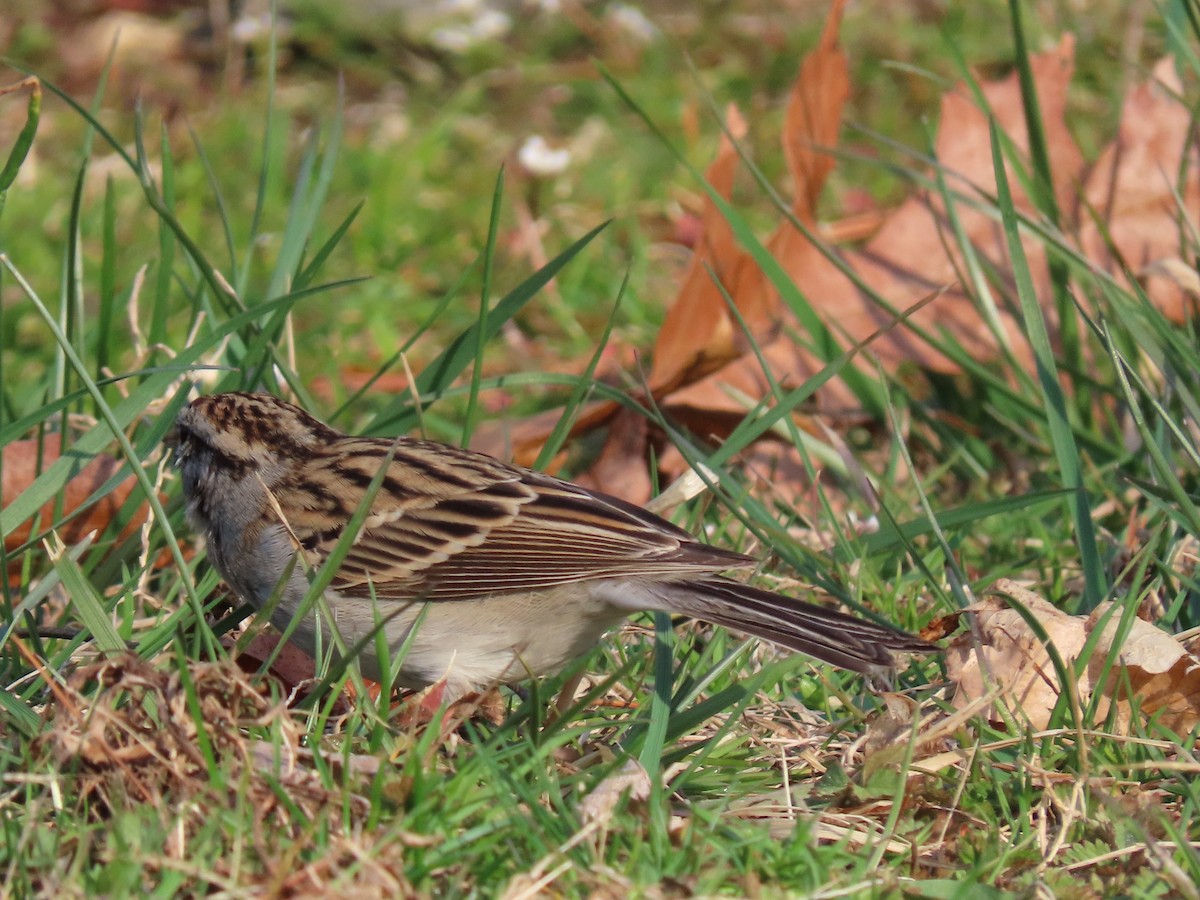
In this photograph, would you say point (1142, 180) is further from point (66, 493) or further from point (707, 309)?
point (66, 493)

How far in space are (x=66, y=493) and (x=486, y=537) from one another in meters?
1.41

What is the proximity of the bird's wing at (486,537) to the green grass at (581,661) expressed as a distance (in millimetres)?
257

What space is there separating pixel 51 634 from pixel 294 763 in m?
1.14

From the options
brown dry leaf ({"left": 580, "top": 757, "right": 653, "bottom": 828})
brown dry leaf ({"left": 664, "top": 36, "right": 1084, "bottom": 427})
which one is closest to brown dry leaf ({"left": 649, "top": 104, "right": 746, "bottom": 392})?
brown dry leaf ({"left": 664, "top": 36, "right": 1084, "bottom": 427})

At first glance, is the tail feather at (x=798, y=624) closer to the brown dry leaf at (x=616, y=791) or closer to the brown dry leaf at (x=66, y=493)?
the brown dry leaf at (x=616, y=791)

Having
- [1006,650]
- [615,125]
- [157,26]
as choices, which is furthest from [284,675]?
[157,26]

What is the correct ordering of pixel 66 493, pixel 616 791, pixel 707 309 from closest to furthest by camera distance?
pixel 616 791 → pixel 66 493 → pixel 707 309

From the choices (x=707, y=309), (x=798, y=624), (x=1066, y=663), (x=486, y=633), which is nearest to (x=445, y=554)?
(x=486, y=633)

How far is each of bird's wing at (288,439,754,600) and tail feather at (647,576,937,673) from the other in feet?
0.26

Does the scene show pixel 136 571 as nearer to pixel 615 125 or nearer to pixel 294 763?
pixel 294 763

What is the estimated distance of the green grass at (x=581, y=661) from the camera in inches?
113

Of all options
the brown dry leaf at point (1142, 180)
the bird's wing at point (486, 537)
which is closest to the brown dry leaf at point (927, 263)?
the brown dry leaf at point (1142, 180)

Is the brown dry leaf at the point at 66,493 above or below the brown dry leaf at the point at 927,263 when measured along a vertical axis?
below

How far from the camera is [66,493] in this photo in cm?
466
